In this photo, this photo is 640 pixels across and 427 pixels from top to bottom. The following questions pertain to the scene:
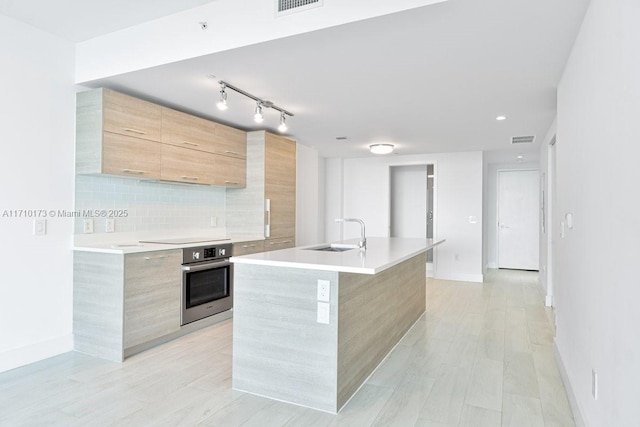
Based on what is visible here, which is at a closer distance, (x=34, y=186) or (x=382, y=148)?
(x=34, y=186)

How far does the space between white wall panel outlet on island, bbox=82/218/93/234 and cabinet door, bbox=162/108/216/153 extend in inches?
39.7

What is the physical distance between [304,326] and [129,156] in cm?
227

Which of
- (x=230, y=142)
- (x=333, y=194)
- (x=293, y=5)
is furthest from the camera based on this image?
(x=333, y=194)

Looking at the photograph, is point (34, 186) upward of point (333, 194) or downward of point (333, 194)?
downward

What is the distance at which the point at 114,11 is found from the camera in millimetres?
2793

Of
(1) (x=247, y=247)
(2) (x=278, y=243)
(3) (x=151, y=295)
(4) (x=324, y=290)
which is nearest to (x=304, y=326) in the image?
(4) (x=324, y=290)

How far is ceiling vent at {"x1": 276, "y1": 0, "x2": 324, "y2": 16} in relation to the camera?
2.28 m

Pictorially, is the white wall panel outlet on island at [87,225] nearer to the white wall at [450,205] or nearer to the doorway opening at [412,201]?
the white wall at [450,205]

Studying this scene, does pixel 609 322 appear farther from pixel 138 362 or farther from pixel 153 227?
pixel 153 227

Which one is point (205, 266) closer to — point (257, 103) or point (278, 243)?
point (278, 243)

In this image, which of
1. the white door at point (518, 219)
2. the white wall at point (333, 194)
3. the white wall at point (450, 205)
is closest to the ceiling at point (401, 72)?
the white wall at point (450, 205)

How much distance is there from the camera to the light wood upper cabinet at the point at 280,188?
497cm

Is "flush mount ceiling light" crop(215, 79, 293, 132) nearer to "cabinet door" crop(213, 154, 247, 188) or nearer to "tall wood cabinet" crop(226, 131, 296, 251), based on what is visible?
"tall wood cabinet" crop(226, 131, 296, 251)

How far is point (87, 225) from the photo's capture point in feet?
11.3
